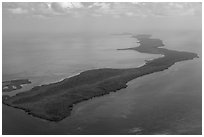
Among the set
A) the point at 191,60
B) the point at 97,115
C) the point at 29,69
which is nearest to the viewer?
the point at 97,115

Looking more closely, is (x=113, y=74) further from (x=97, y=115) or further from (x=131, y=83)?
(x=97, y=115)

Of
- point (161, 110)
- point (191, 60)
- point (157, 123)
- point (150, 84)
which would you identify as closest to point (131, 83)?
point (150, 84)

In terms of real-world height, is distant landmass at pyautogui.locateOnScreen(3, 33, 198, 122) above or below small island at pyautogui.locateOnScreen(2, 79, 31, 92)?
above

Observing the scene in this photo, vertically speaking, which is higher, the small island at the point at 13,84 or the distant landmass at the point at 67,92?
the distant landmass at the point at 67,92

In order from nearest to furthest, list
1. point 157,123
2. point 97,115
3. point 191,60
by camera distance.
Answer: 1. point 157,123
2. point 97,115
3. point 191,60

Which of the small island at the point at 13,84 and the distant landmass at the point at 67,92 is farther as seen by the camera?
the small island at the point at 13,84

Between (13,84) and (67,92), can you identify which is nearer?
(67,92)

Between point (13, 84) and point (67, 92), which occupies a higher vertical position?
point (67, 92)

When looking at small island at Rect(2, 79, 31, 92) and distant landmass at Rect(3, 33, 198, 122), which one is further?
small island at Rect(2, 79, 31, 92)
